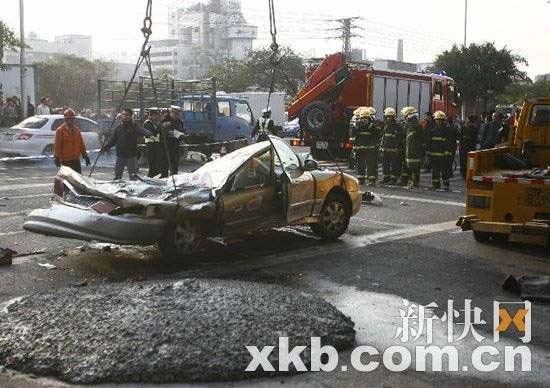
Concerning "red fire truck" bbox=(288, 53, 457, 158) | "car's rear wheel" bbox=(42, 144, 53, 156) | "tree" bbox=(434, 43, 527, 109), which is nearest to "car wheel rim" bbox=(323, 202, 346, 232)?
"red fire truck" bbox=(288, 53, 457, 158)

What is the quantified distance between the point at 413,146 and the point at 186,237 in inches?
347

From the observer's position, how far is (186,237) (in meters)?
7.52

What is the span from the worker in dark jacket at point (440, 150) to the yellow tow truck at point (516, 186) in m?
4.81

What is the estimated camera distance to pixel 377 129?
51.5 ft

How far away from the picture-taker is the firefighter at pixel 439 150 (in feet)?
49.4

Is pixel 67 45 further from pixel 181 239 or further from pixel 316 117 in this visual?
pixel 181 239

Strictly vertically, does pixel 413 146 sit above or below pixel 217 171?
above

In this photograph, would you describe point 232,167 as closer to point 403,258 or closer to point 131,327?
point 403,258

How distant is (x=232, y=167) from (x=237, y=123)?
1384 centimetres

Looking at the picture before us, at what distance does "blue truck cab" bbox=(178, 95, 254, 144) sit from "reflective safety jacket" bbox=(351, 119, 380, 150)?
6.47m

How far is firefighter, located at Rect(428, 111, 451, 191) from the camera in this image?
15.1 m

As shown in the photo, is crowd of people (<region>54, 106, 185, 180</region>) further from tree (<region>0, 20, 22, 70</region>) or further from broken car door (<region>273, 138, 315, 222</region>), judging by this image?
tree (<region>0, 20, 22, 70</region>)

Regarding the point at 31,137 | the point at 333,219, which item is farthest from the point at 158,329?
the point at 31,137

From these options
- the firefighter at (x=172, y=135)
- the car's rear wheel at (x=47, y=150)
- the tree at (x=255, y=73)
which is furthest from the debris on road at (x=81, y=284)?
the tree at (x=255, y=73)
